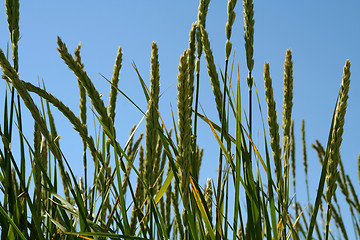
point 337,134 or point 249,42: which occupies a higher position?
point 249,42

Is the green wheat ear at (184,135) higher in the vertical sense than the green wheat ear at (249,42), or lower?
lower

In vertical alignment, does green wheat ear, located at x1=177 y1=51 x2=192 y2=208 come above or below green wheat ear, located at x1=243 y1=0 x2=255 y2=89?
below

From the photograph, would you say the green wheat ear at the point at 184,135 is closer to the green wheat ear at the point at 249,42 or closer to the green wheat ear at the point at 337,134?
the green wheat ear at the point at 249,42

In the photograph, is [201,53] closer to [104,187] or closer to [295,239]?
[104,187]

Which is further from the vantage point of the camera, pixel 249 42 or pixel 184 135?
pixel 249 42

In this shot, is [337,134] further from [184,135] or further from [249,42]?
[184,135]

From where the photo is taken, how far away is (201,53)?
56.7 inches

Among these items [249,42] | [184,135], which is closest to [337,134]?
[249,42]

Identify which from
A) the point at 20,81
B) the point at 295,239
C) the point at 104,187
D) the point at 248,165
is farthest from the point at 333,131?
the point at 20,81

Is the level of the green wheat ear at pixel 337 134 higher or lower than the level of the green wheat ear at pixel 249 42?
lower

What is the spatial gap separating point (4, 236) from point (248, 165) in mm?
758

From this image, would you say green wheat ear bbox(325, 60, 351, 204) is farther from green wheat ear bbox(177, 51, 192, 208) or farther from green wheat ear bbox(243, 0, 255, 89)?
green wheat ear bbox(177, 51, 192, 208)

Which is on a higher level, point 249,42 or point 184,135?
point 249,42

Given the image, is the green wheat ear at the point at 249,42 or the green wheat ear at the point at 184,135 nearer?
the green wheat ear at the point at 184,135
